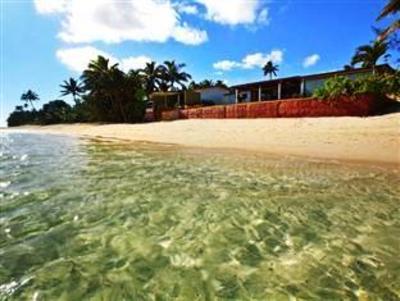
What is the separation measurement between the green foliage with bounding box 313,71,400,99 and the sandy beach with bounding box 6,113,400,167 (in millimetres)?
2341

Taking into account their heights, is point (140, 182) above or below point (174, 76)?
below

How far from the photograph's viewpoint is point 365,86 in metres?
23.4

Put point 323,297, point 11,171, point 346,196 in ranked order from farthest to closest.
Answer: point 11,171
point 346,196
point 323,297

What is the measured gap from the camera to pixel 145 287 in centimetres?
356

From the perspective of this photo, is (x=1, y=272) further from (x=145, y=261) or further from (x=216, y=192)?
(x=216, y=192)

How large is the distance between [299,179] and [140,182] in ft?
12.9

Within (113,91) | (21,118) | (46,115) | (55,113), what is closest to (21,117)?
(21,118)

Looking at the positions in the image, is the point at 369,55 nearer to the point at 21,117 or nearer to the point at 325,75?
the point at 325,75

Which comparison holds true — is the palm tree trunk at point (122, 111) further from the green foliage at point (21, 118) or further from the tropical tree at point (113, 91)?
the green foliage at point (21, 118)

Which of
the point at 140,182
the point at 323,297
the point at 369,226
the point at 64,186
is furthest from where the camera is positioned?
the point at 140,182

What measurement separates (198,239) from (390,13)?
70.4 ft

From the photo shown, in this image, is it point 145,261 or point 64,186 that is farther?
point 64,186

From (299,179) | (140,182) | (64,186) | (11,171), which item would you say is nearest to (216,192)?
(140,182)

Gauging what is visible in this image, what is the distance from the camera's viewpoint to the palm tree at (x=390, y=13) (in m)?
20.6
